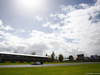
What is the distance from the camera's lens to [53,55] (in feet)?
448

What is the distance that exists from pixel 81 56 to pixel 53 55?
168ft

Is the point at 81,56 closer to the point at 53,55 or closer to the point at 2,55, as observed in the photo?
the point at 53,55

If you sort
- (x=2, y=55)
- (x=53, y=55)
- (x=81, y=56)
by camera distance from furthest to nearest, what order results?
(x=81, y=56) → (x=53, y=55) → (x=2, y=55)

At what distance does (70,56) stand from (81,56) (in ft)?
64.5

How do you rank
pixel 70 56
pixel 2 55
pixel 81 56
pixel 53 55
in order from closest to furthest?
pixel 2 55 → pixel 53 55 → pixel 81 56 → pixel 70 56

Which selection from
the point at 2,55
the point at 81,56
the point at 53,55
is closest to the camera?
the point at 2,55

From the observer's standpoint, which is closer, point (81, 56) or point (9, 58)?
point (9, 58)

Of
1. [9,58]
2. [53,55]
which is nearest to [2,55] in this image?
[9,58]

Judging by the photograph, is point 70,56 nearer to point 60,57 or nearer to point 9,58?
point 60,57

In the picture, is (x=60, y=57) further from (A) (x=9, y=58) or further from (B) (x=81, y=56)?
(A) (x=9, y=58)

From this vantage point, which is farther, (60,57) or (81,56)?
(81,56)

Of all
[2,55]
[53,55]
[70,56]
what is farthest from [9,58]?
[70,56]

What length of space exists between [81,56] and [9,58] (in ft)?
400

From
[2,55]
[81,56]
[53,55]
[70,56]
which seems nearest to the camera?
[2,55]
